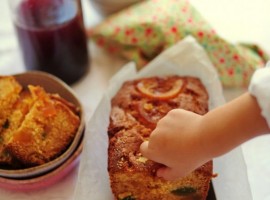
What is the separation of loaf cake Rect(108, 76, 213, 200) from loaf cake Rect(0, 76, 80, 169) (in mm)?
93

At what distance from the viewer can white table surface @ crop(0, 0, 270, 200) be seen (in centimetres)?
84

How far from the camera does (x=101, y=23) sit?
1.16 meters

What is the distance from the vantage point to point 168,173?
0.64 meters

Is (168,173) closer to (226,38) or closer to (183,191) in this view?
(183,191)

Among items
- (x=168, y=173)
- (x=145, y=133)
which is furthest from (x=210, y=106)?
(x=168, y=173)

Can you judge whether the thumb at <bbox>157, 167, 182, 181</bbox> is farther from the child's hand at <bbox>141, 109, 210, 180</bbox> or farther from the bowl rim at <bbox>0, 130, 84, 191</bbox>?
the bowl rim at <bbox>0, 130, 84, 191</bbox>

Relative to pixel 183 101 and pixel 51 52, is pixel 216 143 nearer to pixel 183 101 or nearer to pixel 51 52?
pixel 183 101

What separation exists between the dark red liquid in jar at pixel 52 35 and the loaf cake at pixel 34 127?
14 cm

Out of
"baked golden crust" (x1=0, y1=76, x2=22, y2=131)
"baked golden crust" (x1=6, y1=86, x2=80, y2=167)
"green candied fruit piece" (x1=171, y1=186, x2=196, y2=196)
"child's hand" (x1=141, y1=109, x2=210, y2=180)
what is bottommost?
"green candied fruit piece" (x1=171, y1=186, x2=196, y2=196)

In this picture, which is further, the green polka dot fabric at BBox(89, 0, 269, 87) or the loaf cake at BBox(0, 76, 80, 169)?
the green polka dot fabric at BBox(89, 0, 269, 87)

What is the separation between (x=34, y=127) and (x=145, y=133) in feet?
0.68

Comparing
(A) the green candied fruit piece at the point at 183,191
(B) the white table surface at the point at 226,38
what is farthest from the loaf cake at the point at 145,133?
(B) the white table surface at the point at 226,38

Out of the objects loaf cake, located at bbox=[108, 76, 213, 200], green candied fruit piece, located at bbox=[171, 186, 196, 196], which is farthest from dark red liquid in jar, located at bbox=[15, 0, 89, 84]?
green candied fruit piece, located at bbox=[171, 186, 196, 196]

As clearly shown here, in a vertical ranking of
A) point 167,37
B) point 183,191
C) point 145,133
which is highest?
point 167,37
